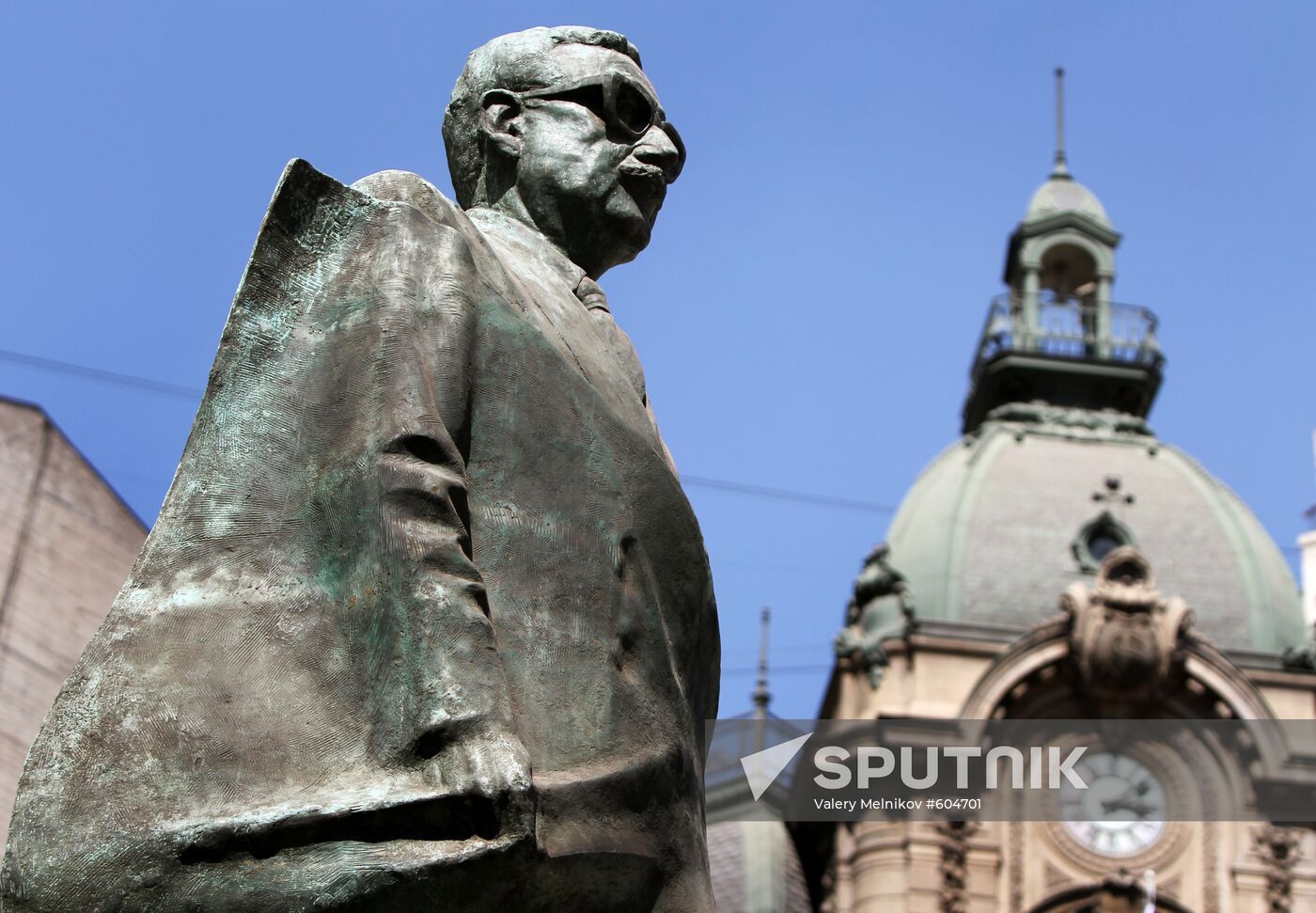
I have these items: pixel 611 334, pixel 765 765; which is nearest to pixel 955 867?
pixel 765 765

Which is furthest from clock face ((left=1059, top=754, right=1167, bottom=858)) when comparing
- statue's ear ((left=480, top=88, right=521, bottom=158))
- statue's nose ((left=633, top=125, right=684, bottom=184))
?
statue's ear ((left=480, top=88, right=521, bottom=158))

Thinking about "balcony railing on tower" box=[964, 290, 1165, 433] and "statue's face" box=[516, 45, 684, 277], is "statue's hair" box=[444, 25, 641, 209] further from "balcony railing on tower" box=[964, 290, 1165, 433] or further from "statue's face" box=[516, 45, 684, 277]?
"balcony railing on tower" box=[964, 290, 1165, 433]

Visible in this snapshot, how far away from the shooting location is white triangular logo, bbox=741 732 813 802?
4431 cm

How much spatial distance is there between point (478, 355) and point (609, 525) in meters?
0.34

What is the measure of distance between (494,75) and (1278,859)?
37.6 meters

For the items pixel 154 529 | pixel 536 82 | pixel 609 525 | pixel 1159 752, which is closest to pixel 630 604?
pixel 609 525

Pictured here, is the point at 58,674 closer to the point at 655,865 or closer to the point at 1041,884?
the point at 655,865

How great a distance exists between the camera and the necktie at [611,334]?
537 centimetres

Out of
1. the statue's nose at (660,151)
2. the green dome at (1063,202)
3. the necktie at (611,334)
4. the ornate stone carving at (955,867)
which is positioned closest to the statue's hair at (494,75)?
the statue's nose at (660,151)

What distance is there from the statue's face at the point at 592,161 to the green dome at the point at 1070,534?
3935 cm

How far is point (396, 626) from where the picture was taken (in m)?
4.58

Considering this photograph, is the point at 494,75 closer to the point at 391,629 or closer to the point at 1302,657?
the point at 391,629

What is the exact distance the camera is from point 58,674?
20.3 metres

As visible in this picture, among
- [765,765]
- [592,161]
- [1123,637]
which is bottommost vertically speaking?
[592,161]
